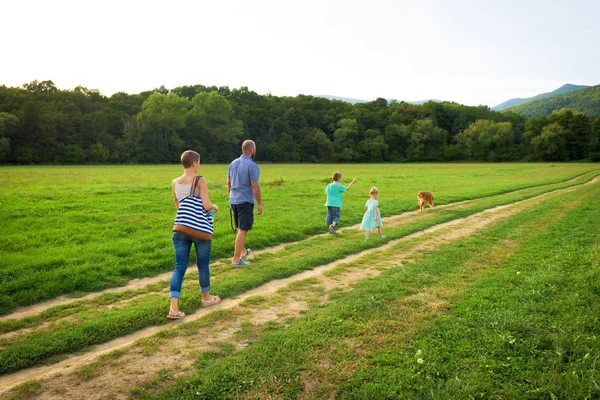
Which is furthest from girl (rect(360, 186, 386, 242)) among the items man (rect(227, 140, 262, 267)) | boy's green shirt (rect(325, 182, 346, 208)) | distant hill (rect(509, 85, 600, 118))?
distant hill (rect(509, 85, 600, 118))

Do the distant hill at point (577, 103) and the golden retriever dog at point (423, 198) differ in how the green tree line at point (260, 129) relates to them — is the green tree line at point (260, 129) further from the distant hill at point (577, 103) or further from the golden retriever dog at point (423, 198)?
the golden retriever dog at point (423, 198)

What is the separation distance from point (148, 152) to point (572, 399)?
263ft

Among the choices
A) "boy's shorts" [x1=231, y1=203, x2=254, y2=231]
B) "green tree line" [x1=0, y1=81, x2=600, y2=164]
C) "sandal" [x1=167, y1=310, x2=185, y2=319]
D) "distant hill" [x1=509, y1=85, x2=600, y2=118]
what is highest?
"distant hill" [x1=509, y1=85, x2=600, y2=118]

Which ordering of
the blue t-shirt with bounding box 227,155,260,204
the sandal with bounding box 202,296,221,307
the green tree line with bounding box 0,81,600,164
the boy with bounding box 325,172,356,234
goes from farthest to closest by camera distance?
the green tree line with bounding box 0,81,600,164, the boy with bounding box 325,172,356,234, the blue t-shirt with bounding box 227,155,260,204, the sandal with bounding box 202,296,221,307

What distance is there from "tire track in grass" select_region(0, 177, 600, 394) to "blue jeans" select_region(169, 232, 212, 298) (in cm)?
44

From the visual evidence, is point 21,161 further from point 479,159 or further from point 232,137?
point 479,159

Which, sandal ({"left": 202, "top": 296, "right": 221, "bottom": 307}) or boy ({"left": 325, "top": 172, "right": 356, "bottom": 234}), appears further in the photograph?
boy ({"left": 325, "top": 172, "right": 356, "bottom": 234})

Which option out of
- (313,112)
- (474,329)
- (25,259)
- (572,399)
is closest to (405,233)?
(474,329)

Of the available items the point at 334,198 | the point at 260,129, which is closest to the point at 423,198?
the point at 334,198

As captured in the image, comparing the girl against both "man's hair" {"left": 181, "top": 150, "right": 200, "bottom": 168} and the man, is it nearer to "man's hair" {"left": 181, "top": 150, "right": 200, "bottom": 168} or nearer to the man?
the man

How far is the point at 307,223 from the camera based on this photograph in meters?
12.0

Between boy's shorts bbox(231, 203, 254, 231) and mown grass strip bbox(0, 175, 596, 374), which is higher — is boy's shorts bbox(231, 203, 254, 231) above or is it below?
above

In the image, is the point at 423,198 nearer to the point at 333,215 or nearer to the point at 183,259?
the point at 333,215

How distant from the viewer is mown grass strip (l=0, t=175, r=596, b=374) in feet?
13.5
